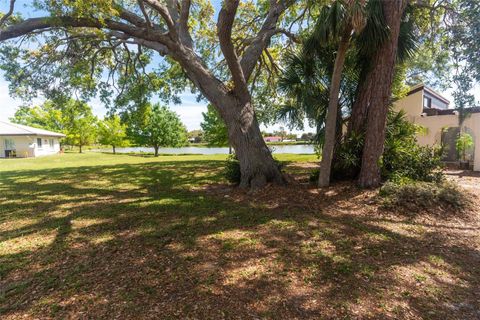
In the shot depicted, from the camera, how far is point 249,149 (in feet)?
23.6

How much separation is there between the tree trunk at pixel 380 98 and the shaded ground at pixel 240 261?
631 millimetres

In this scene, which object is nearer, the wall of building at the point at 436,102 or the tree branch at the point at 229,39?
the tree branch at the point at 229,39

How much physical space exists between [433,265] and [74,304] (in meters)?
4.09

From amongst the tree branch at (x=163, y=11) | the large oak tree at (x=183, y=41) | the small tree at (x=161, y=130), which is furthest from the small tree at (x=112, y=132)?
the tree branch at (x=163, y=11)

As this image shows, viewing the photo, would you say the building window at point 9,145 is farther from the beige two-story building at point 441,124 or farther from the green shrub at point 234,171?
the beige two-story building at point 441,124

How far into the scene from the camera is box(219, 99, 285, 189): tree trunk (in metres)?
7.19

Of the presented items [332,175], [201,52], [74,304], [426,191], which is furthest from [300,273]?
[201,52]

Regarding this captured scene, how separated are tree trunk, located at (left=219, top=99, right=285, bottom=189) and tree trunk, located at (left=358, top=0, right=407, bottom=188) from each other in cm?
221

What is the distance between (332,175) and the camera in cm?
740

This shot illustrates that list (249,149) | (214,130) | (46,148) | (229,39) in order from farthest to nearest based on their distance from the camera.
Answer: (46,148), (214,130), (249,149), (229,39)

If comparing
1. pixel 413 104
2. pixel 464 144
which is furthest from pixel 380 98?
pixel 413 104

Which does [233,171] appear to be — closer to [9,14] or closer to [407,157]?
[407,157]

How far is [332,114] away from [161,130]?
86.3 feet

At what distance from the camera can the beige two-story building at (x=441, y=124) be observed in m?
11.3
